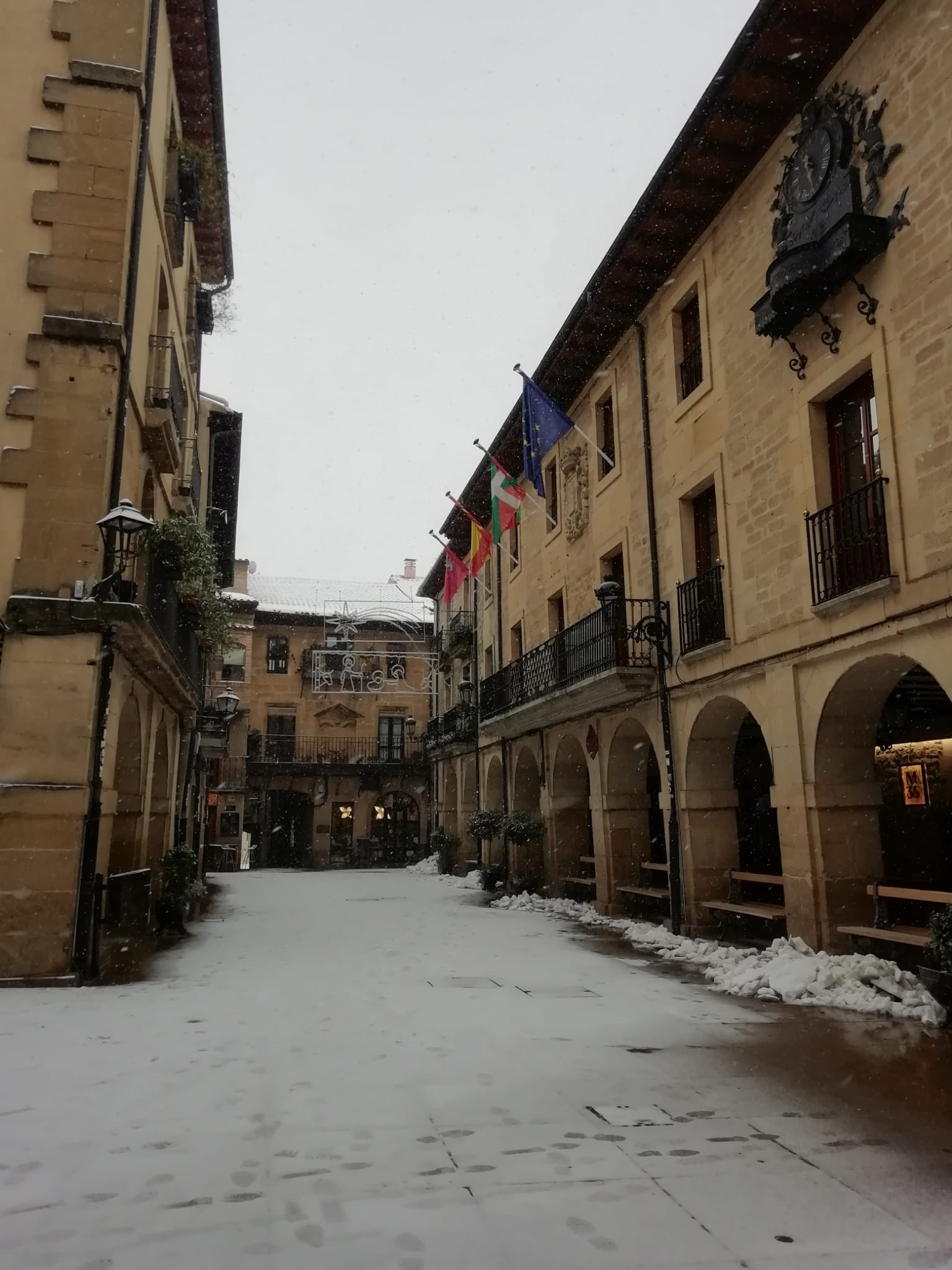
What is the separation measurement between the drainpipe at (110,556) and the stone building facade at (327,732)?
92.3 ft

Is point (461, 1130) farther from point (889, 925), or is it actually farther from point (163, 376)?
point (163, 376)

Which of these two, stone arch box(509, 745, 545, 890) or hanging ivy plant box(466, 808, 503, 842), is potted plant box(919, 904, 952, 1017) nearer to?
stone arch box(509, 745, 545, 890)

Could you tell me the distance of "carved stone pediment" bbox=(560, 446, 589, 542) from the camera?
1722cm

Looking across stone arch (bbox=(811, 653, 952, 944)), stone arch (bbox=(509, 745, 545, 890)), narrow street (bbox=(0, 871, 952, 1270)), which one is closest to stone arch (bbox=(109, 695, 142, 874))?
narrow street (bbox=(0, 871, 952, 1270))

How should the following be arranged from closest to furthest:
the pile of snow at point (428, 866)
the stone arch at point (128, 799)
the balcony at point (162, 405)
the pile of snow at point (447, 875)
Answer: the balcony at point (162, 405) < the stone arch at point (128, 799) < the pile of snow at point (447, 875) < the pile of snow at point (428, 866)

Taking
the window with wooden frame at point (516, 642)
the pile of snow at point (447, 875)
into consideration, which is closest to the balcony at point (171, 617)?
the window with wooden frame at point (516, 642)

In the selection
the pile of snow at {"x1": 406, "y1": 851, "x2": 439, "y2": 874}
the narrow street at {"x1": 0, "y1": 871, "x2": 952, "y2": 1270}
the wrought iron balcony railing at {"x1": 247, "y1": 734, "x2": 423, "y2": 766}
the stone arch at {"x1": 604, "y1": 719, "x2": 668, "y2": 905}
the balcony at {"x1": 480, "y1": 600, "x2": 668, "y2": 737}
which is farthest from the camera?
the wrought iron balcony railing at {"x1": 247, "y1": 734, "x2": 423, "y2": 766}

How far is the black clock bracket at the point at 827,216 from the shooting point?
28.9 feet

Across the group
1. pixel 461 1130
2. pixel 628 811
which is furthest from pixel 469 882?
pixel 461 1130

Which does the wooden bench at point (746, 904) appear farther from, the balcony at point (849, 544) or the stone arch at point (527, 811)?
the stone arch at point (527, 811)

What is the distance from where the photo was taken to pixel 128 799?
12.3 metres

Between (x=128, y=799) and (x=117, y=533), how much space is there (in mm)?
3957

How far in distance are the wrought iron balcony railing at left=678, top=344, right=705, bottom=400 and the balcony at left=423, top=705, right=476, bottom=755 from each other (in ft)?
45.3

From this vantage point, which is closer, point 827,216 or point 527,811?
point 827,216
